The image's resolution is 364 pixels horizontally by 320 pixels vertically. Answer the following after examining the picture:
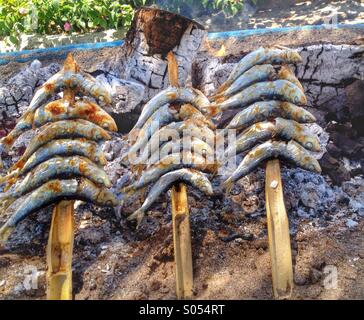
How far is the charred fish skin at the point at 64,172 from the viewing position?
4.00m

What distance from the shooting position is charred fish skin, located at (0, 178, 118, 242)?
3.90 meters

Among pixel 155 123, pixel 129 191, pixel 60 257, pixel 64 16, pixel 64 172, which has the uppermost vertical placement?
pixel 64 16

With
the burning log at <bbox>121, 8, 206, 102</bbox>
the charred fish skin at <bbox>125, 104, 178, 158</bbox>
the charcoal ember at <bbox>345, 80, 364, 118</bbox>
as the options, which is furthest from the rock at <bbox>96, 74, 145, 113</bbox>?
the charcoal ember at <bbox>345, 80, 364, 118</bbox>

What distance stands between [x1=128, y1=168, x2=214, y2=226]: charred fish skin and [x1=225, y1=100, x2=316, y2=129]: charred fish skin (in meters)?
0.64

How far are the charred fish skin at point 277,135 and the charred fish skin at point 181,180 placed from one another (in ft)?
1.18

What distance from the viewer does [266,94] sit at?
13.9 feet

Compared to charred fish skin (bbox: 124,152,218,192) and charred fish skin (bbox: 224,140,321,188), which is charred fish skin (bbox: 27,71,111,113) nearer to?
charred fish skin (bbox: 124,152,218,192)

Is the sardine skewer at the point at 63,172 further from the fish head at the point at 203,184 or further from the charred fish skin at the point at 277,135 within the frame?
the charred fish skin at the point at 277,135

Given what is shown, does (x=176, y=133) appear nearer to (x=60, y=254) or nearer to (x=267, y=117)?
(x=267, y=117)

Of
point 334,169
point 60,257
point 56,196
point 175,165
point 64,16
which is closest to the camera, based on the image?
point 60,257

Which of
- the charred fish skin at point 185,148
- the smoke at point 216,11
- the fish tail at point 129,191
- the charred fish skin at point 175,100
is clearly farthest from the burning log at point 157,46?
the smoke at point 216,11

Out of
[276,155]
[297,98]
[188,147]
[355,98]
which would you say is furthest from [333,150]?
[188,147]

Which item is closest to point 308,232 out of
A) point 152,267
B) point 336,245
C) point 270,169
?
point 336,245

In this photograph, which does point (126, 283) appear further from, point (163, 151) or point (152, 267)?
point (163, 151)
